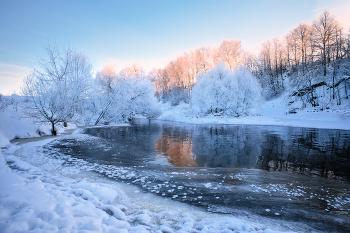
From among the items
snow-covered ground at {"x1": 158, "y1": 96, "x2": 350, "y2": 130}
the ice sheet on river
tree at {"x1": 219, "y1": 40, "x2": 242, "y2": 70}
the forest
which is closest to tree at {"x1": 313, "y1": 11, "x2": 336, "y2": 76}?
the forest

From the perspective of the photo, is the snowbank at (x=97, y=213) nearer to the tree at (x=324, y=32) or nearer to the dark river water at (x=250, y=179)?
the dark river water at (x=250, y=179)

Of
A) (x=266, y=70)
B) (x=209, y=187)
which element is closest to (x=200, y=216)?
(x=209, y=187)

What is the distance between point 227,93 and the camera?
28078 mm

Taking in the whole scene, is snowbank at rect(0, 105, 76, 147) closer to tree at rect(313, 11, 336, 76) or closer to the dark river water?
the dark river water

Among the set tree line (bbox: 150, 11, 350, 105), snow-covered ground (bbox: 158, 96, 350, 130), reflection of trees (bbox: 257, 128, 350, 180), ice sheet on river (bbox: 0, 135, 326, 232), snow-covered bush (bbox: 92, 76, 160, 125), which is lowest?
reflection of trees (bbox: 257, 128, 350, 180)

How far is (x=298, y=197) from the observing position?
12.3 ft

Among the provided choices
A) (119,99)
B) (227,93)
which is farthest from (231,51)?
(119,99)

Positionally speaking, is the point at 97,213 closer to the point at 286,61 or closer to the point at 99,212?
the point at 99,212

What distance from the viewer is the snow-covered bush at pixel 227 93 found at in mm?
27750

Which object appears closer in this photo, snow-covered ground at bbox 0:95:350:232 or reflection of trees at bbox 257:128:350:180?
snow-covered ground at bbox 0:95:350:232

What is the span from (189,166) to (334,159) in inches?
225

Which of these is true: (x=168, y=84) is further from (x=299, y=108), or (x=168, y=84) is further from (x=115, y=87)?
(x=299, y=108)

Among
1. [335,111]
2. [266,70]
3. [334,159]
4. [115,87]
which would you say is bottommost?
[334,159]

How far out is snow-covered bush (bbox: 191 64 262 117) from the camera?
91.0 ft
